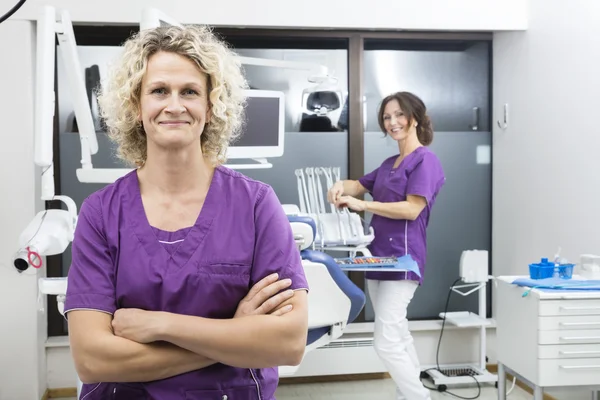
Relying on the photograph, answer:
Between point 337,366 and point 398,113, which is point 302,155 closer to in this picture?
point 398,113

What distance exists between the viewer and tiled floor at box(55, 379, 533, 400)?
342 centimetres

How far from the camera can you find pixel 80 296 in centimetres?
122

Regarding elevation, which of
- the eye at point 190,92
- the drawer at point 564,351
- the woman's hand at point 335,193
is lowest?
the drawer at point 564,351

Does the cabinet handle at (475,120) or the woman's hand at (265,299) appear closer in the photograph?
the woman's hand at (265,299)

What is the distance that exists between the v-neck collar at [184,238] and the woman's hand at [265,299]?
0.13 meters

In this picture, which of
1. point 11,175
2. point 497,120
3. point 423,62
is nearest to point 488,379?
point 497,120

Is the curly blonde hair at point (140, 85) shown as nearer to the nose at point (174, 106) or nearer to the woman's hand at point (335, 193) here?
the nose at point (174, 106)

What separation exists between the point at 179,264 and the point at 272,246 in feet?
0.56

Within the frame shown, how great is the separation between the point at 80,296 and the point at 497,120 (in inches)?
118

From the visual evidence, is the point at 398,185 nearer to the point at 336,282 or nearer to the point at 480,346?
the point at 336,282

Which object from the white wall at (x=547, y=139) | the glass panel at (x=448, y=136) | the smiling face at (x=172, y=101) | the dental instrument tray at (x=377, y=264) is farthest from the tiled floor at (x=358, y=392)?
the smiling face at (x=172, y=101)

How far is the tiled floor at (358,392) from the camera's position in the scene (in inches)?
135

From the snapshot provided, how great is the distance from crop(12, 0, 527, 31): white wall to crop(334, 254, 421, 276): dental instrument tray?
132 cm

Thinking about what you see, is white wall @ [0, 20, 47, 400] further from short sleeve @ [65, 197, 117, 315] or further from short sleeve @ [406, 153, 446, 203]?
short sleeve @ [65, 197, 117, 315]
